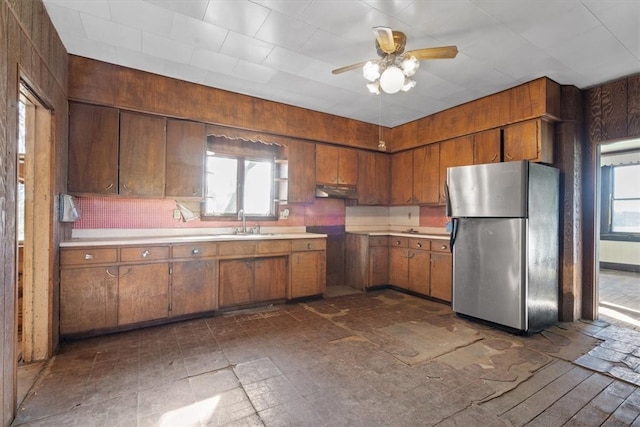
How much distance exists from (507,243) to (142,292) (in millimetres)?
3771

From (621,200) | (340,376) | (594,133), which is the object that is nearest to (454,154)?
(594,133)

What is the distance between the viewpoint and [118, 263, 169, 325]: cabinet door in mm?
2984

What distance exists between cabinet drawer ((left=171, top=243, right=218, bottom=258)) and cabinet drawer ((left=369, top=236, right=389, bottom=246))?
235 centimetres

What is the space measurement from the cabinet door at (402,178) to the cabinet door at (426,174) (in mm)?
101

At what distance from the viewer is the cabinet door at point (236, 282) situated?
11.7 feet

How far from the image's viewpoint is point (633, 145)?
19.9ft

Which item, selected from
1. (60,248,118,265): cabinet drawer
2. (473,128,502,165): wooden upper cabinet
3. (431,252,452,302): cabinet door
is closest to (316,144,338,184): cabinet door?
(431,252,452,302): cabinet door

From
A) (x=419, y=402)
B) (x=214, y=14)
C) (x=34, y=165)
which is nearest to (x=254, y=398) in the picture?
(x=419, y=402)

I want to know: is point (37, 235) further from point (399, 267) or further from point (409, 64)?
point (399, 267)

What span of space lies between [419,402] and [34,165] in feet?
11.1

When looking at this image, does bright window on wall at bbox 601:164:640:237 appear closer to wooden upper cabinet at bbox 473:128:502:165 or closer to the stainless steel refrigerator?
the stainless steel refrigerator

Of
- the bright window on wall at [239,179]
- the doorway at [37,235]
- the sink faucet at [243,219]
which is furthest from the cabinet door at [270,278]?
the doorway at [37,235]

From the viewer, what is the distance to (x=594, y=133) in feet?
11.7

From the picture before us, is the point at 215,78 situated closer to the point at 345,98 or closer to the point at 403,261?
the point at 345,98
